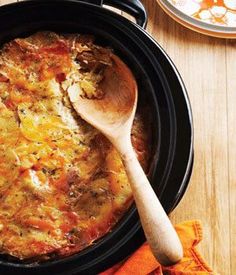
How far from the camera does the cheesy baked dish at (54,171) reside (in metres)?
1.26

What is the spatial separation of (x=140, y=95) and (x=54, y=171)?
0.24 meters

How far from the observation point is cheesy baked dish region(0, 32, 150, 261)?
126 centimetres

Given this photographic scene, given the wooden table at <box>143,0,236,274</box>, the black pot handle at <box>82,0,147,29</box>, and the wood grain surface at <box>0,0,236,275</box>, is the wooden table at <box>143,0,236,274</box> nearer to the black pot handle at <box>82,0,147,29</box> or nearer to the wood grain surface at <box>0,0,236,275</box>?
the wood grain surface at <box>0,0,236,275</box>

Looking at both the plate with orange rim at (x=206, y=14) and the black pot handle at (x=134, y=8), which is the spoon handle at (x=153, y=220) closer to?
the black pot handle at (x=134, y=8)

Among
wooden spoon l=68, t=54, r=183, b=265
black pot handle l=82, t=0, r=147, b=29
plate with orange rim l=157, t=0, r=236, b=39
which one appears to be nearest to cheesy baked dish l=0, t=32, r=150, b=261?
wooden spoon l=68, t=54, r=183, b=265

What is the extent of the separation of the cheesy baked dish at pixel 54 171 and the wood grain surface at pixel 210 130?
23 cm

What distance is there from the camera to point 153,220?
→ 1125 mm

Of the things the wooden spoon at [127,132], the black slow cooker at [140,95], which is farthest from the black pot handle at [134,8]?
the wooden spoon at [127,132]

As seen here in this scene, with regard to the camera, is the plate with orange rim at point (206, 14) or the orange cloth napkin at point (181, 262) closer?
the orange cloth napkin at point (181, 262)

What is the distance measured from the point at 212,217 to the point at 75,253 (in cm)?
35

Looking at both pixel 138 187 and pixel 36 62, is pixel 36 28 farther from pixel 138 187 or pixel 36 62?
pixel 138 187

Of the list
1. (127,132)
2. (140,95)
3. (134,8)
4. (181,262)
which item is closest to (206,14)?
(134,8)

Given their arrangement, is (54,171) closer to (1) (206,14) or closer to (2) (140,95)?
(2) (140,95)

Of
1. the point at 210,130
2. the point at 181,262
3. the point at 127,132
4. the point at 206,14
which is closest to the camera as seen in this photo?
the point at 127,132
